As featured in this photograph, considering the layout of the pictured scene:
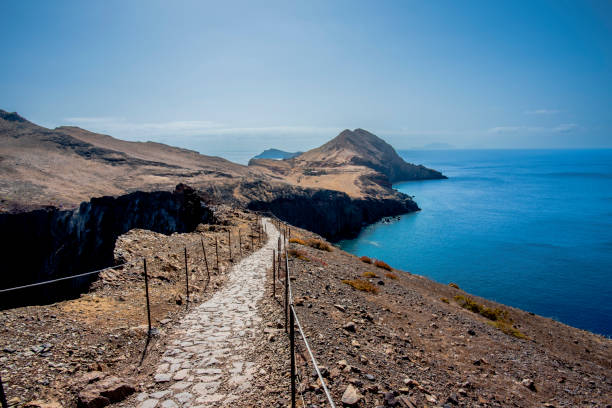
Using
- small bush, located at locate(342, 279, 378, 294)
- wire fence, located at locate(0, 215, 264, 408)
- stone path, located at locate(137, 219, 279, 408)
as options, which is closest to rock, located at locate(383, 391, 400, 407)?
stone path, located at locate(137, 219, 279, 408)

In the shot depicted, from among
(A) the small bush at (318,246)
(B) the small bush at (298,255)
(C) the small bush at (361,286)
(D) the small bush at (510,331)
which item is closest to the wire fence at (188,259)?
(B) the small bush at (298,255)

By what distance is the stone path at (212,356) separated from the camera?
599cm

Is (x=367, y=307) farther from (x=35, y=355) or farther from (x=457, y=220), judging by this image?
(x=457, y=220)

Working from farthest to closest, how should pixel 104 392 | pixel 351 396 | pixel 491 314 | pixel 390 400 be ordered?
pixel 491 314 → pixel 390 400 → pixel 351 396 → pixel 104 392

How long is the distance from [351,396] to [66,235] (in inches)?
2248

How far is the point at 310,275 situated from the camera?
15.9 m

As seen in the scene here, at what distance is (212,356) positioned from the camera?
7.51 meters

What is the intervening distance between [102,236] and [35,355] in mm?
50848

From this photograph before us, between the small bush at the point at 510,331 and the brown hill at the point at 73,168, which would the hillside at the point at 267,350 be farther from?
the brown hill at the point at 73,168

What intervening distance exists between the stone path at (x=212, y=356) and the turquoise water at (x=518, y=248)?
1579 inches

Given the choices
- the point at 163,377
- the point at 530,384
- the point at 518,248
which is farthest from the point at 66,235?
the point at 518,248

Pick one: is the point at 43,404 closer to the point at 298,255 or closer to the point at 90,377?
the point at 90,377

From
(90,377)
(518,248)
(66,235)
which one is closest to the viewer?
(90,377)

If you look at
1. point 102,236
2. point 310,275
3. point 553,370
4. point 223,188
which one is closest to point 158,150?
point 223,188
